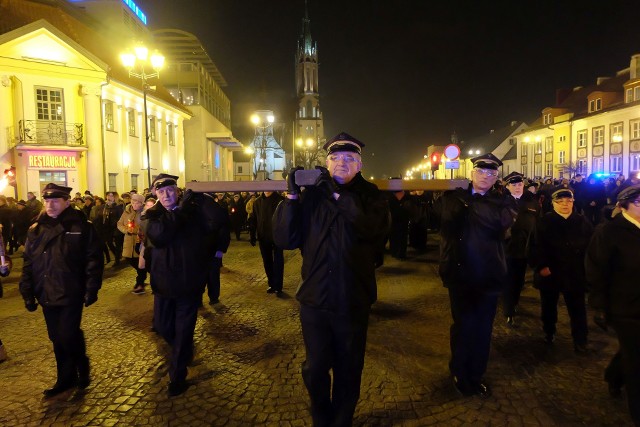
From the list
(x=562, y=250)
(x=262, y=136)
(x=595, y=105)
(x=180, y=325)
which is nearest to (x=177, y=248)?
(x=180, y=325)

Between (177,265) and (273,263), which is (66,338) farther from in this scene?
(273,263)

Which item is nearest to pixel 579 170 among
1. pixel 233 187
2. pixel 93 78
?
pixel 93 78

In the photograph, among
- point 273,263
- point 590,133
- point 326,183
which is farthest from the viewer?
point 590,133

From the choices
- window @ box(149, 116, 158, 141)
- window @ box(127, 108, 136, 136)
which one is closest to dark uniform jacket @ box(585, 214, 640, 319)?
window @ box(127, 108, 136, 136)

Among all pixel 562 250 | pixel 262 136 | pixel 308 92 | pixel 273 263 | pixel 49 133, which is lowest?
pixel 273 263

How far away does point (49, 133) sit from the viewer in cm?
2231

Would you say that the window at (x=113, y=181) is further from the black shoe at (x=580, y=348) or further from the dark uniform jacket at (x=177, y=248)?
the black shoe at (x=580, y=348)

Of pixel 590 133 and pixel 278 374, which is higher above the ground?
pixel 590 133

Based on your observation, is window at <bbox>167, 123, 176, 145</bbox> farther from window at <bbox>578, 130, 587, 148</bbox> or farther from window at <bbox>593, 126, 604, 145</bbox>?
window at <bbox>578, 130, 587, 148</bbox>

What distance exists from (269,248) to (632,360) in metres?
6.44

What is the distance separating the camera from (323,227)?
3432 millimetres

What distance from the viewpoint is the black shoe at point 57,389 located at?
15.4 ft

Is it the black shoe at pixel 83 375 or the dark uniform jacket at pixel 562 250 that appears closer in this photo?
the black shoe at pixel 83 375

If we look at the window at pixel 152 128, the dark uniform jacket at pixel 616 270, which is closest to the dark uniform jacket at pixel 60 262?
the dark uniform jacket at pixel 616 270
